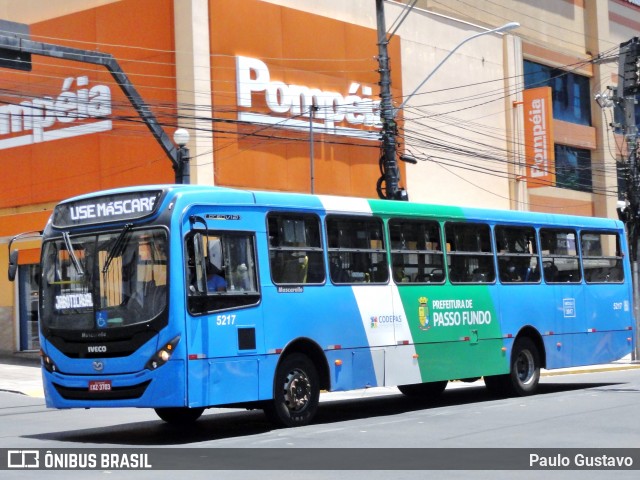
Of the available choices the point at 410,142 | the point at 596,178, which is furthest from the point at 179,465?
the point at 596,178

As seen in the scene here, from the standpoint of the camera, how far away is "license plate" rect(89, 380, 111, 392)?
525 inches

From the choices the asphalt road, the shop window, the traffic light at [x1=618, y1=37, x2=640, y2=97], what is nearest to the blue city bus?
the asphalt road

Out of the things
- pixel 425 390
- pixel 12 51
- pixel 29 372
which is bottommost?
pixel 425 390

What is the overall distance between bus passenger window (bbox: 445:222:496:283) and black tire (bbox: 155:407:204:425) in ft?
15.6

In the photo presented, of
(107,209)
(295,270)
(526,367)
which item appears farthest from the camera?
(526,367)

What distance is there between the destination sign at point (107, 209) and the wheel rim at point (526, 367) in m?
8.34

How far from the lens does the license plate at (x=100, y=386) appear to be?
1333cm

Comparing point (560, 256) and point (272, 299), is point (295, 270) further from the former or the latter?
point (560, 256)

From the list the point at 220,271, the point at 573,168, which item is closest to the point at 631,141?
the point at 573,168

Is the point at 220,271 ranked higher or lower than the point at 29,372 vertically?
higher

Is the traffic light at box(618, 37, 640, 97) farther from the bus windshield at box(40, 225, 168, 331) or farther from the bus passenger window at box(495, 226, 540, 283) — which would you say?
the bus windshield at box(40, 225, 168, 331)

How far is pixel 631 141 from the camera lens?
A: 30031 millimetres

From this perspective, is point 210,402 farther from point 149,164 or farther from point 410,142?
point 410,142

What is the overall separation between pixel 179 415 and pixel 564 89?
111ft
